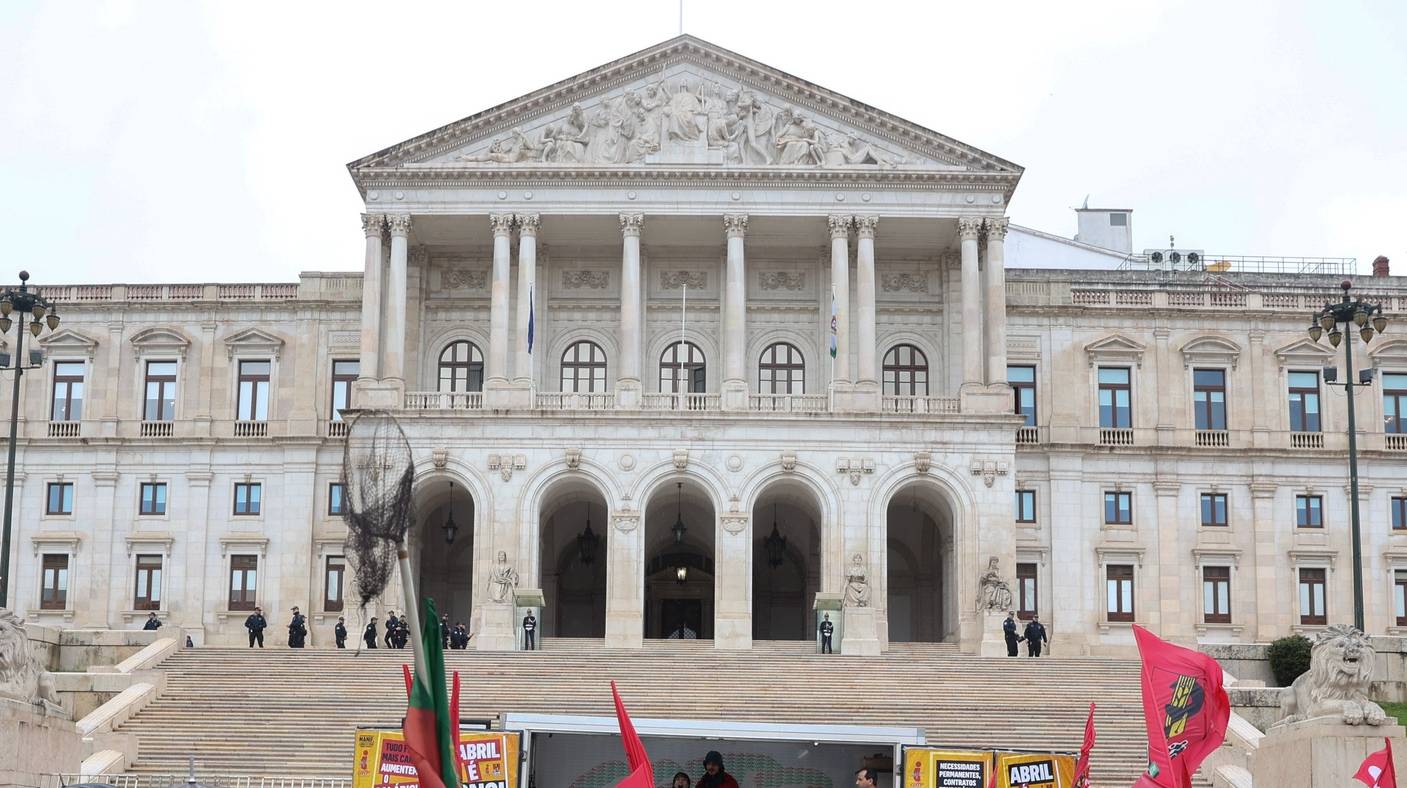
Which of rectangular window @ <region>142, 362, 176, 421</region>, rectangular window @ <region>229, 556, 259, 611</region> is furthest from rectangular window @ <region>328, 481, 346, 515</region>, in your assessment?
rectangular window @ <region>142, 362, 176, 421</region>

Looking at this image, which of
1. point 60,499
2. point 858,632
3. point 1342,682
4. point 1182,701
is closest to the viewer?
point 1182,701

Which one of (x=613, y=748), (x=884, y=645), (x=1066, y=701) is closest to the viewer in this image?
(x=613, y=748)

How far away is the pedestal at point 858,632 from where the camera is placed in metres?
50.8

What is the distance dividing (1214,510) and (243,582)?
30.2m

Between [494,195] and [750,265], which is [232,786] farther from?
[750,265]

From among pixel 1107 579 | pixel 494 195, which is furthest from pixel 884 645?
pixel 494 195

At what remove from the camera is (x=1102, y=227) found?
8112 cm

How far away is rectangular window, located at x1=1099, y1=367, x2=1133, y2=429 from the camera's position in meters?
60.5

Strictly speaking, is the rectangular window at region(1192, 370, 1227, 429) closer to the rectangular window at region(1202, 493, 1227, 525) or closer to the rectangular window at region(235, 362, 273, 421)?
the rectangular window at region(1202, 493, 1227, 525)

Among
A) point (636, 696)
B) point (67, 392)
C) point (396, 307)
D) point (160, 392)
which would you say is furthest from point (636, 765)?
point (67, 392)

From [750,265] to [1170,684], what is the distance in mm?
45558

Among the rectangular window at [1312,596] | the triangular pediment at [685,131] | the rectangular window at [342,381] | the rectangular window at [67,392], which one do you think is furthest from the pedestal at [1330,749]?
the rectangular window at [67,392]

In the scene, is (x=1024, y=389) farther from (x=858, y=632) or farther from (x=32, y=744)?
(x=32, y=744)

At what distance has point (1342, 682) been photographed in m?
25.3
